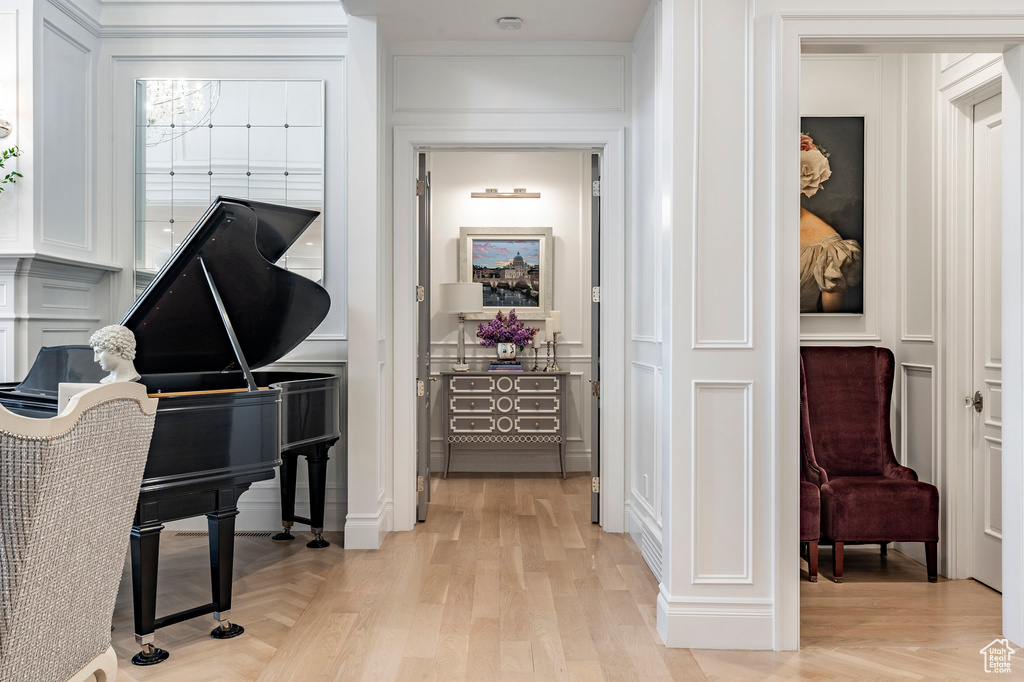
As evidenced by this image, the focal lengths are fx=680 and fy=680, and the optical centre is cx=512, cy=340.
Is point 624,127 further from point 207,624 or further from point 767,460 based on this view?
point 207,624

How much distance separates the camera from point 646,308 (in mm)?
3836

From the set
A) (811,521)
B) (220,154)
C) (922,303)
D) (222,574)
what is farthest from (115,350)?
(922,303)

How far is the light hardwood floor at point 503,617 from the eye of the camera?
2486 mm

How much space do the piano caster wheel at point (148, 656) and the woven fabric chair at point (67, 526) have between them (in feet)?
2.92

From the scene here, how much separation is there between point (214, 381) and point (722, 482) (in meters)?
2.48

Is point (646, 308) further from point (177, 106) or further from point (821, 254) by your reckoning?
point (177, 106)

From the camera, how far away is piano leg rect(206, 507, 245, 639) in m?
2.76

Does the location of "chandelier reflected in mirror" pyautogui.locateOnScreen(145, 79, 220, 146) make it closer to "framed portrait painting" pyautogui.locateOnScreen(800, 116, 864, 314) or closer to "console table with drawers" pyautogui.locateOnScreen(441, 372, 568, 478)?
"console table with drawers" pyautogui.locateOnScreen(441, 372, 568, 478)

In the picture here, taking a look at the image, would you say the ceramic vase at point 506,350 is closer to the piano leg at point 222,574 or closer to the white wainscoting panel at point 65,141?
the white wainscoting panel at point 65,141

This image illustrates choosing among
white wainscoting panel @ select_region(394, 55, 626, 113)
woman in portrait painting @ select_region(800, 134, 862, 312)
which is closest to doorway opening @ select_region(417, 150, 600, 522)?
white wainscoting panel @ select_region(394, 55, 626, 113)

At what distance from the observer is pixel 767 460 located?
2.69 metres

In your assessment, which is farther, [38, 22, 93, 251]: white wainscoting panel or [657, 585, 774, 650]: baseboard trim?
[38, 22, 93, 251]: white wainscoting panel

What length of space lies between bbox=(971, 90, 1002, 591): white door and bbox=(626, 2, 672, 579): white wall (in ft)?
5.19

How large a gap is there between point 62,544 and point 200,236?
1.49 m
